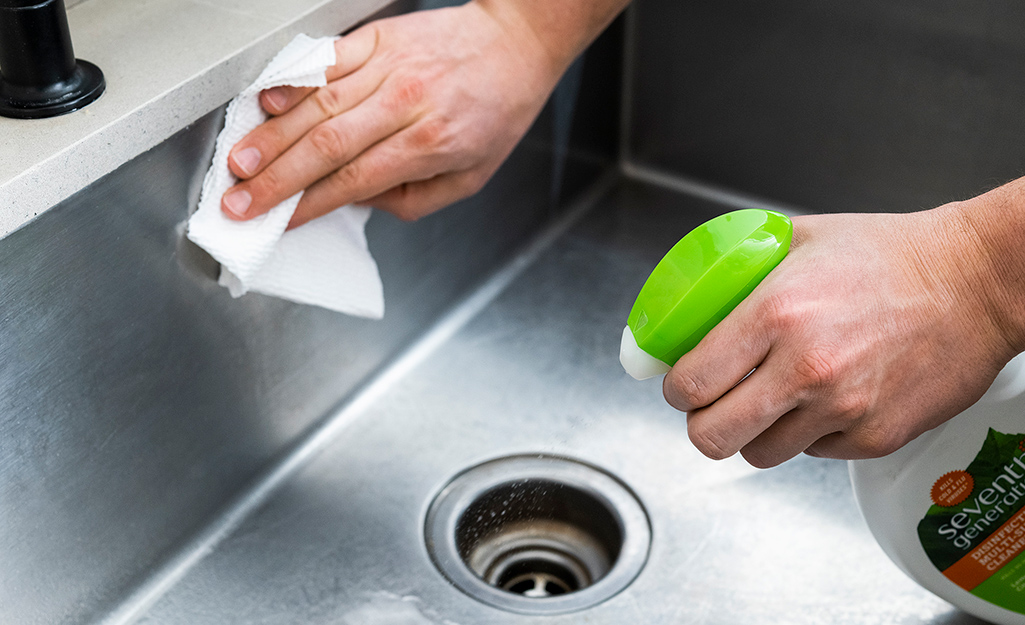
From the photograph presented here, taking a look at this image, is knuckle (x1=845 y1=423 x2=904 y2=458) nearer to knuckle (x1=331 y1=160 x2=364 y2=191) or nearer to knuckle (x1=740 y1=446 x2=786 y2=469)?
knuckle (x1=740 y1=446 x2=786 y2=469)

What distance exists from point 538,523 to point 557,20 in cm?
34

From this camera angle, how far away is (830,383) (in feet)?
1.48

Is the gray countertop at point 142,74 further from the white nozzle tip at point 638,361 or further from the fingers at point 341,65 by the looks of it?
the white nozzle tip at point 638,361

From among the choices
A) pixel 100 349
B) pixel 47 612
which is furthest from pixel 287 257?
pixel 47 612

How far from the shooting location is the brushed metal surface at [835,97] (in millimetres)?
798

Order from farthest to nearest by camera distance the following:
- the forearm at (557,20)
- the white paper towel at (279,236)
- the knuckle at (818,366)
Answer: the forearm at (557,20), the white paper towel at (279,236), the knuckle at (818,366)

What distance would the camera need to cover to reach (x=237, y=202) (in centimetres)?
56

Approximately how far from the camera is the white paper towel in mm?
561

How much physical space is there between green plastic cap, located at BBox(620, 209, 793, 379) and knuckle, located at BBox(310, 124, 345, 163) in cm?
20

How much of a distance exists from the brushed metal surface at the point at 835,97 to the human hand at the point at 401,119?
0.29 metres

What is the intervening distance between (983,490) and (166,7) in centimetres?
52

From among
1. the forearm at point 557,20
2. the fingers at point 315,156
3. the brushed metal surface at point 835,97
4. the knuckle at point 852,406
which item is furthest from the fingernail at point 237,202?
the brushed metal surface at point 835,97

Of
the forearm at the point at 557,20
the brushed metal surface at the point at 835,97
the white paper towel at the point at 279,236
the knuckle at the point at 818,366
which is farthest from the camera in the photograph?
the brushed metal surface at the point at 835,97

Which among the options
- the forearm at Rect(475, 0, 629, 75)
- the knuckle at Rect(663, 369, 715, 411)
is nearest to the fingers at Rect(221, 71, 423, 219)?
the forearm at Rect(475, 0, 629, 75)
